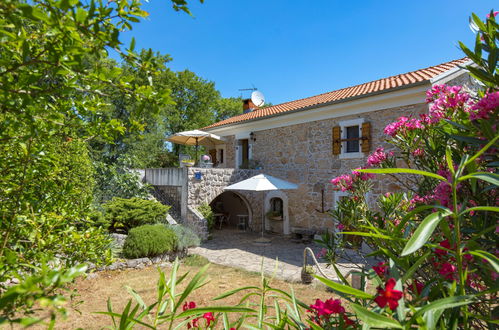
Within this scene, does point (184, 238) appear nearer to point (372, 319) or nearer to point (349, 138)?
point (349, 138)

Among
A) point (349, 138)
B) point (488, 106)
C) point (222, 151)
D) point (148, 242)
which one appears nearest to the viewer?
point (488, 106)

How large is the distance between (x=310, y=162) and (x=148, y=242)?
627 centimetres

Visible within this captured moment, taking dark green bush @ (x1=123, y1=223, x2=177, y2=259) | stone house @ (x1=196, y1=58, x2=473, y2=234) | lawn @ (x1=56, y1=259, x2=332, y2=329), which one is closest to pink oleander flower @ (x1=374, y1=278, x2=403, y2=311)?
lawn @ (x1=56, y1=259, x2=332, y2=329)

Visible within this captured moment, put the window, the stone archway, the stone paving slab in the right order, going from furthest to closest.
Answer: the window
the stone archway
the stone paving slab

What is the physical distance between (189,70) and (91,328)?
2630 centimetres

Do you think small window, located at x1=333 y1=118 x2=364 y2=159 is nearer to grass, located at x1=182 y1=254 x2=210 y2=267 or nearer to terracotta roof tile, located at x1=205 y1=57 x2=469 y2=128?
Result: terracotta roof tile, located at x1=205 y1=57 x2=469 y2=128

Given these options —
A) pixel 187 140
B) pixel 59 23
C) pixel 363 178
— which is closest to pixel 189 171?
→ pixel 187 140

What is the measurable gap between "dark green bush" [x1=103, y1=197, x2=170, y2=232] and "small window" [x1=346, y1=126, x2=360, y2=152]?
6.52 metres

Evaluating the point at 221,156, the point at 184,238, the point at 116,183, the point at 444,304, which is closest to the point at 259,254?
the point at 184,238

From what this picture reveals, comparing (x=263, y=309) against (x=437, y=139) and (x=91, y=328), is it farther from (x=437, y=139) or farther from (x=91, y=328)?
(x=91, y=328)

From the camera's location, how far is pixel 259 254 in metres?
8.69

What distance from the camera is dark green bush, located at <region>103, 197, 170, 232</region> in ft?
28.0

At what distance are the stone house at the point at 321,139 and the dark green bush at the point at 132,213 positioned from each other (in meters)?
4.15

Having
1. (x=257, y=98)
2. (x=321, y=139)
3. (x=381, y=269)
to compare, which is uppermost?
(x=257, y=98)
